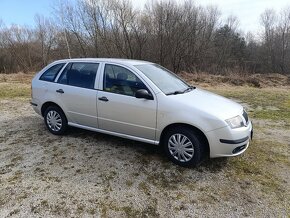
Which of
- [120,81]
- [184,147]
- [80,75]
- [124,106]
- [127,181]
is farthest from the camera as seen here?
[80,75]

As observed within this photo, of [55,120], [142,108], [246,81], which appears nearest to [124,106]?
[142,108]

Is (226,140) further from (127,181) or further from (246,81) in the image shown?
(246,81)

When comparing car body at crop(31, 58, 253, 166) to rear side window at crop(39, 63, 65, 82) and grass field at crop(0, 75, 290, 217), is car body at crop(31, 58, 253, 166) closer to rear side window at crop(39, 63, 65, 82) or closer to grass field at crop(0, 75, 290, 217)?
rear side window at crop(39, 63, 65, 82)

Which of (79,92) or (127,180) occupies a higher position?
(79,92)

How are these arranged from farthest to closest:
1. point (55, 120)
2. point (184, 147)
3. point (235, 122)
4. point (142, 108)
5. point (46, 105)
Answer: point (46, 105) < point (55, 120) < point (142, 108) < point (184, 147) < point (235, 122)

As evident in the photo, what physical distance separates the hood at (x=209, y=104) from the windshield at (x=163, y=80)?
0.20 m

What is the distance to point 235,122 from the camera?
3432 mm

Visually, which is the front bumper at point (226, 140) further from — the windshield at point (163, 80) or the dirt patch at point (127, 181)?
the windshield at point (163, 80)

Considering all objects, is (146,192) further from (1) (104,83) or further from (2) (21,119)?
(2) (21,119)

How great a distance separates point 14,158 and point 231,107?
353cm

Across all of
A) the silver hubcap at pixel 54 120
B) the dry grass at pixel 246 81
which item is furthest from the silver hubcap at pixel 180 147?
the dry grass at pixel 246 81

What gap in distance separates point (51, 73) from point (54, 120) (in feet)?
3.07

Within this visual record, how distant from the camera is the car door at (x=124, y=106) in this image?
3.72 m

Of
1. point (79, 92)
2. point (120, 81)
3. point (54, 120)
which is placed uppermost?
point (120, 81)
